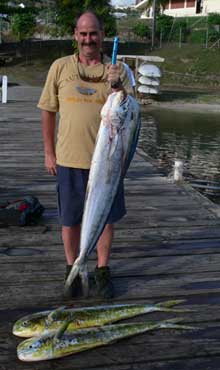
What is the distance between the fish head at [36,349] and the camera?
3082mm

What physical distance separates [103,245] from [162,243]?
58.9 inches

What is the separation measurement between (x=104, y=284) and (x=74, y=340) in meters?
0.75

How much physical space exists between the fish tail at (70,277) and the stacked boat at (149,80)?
26.2 m

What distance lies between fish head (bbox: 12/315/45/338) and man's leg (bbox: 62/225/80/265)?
2.16 ft

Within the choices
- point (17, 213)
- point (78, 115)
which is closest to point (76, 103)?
point (78, 115)

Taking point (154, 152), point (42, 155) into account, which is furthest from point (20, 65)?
point (42, 155)

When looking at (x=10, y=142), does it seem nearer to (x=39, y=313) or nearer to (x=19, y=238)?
(x=19, y=238)

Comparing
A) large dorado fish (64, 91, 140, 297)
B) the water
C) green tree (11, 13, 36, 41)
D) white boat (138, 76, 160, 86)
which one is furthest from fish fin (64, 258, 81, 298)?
green tree (11, 13, 36, 41)

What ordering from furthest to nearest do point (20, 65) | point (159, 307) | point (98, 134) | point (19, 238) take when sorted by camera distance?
point (20, 65)
point (19, 238)
point (159, 307)
point (98, 134)

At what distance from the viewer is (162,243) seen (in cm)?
532

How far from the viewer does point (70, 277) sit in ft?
12.1

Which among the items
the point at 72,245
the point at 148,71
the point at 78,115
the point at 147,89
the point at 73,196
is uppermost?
the point at 78,115

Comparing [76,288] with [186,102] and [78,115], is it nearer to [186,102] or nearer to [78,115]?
[78,115]

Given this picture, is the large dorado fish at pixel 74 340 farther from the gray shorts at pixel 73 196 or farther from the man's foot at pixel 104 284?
the gray shorts at pixel 73 196
